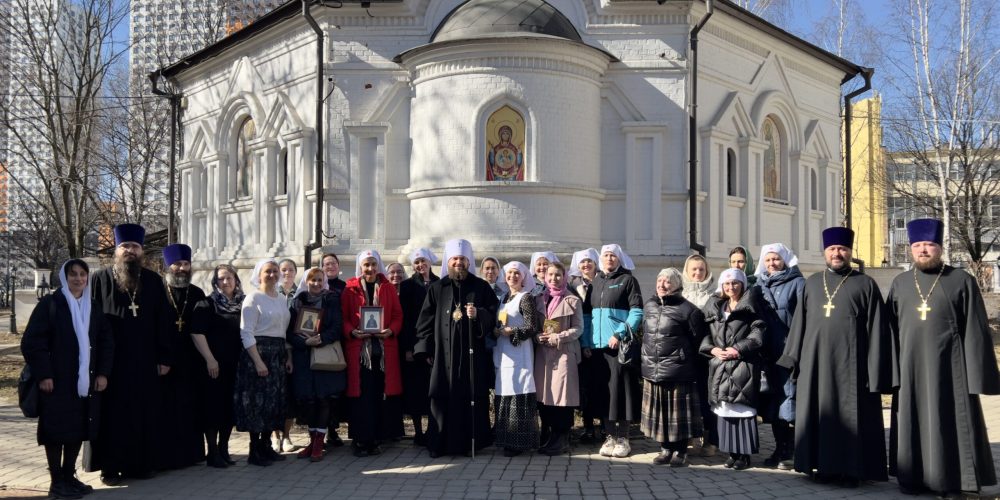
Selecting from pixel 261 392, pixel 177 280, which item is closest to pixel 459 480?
pixel 261 392

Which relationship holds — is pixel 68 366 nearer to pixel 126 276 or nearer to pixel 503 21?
pixel 126 276

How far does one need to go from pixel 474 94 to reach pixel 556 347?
8.11 metres

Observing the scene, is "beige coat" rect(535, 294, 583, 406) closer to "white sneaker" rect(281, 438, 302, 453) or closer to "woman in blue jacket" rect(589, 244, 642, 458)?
"woman in blue jacket" rect(589, 244, 642, 458)

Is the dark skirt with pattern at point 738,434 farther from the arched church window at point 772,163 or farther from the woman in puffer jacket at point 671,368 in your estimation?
the arched church window at point 772,163

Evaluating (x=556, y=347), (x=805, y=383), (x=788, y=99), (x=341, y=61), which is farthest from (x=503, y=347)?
(x=788, y=99)

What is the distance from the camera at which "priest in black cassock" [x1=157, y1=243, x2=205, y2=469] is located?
267 inches

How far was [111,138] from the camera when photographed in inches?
1157

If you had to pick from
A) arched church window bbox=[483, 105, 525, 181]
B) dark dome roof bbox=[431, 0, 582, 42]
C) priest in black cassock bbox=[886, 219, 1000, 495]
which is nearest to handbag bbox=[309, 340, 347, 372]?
priest in black cassock bbox=[886, 219, 1000, 495]

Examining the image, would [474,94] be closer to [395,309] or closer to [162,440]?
[395,309]

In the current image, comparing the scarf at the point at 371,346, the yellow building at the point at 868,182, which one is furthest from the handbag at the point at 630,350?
the yellow building at the point at 868,182

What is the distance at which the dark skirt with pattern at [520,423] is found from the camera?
7281mm

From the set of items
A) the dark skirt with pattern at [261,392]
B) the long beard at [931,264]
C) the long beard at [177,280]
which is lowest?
the dark skirt with pattern at [261,392]

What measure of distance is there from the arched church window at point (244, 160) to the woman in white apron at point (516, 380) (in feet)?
42.8

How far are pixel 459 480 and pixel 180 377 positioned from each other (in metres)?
2.57
